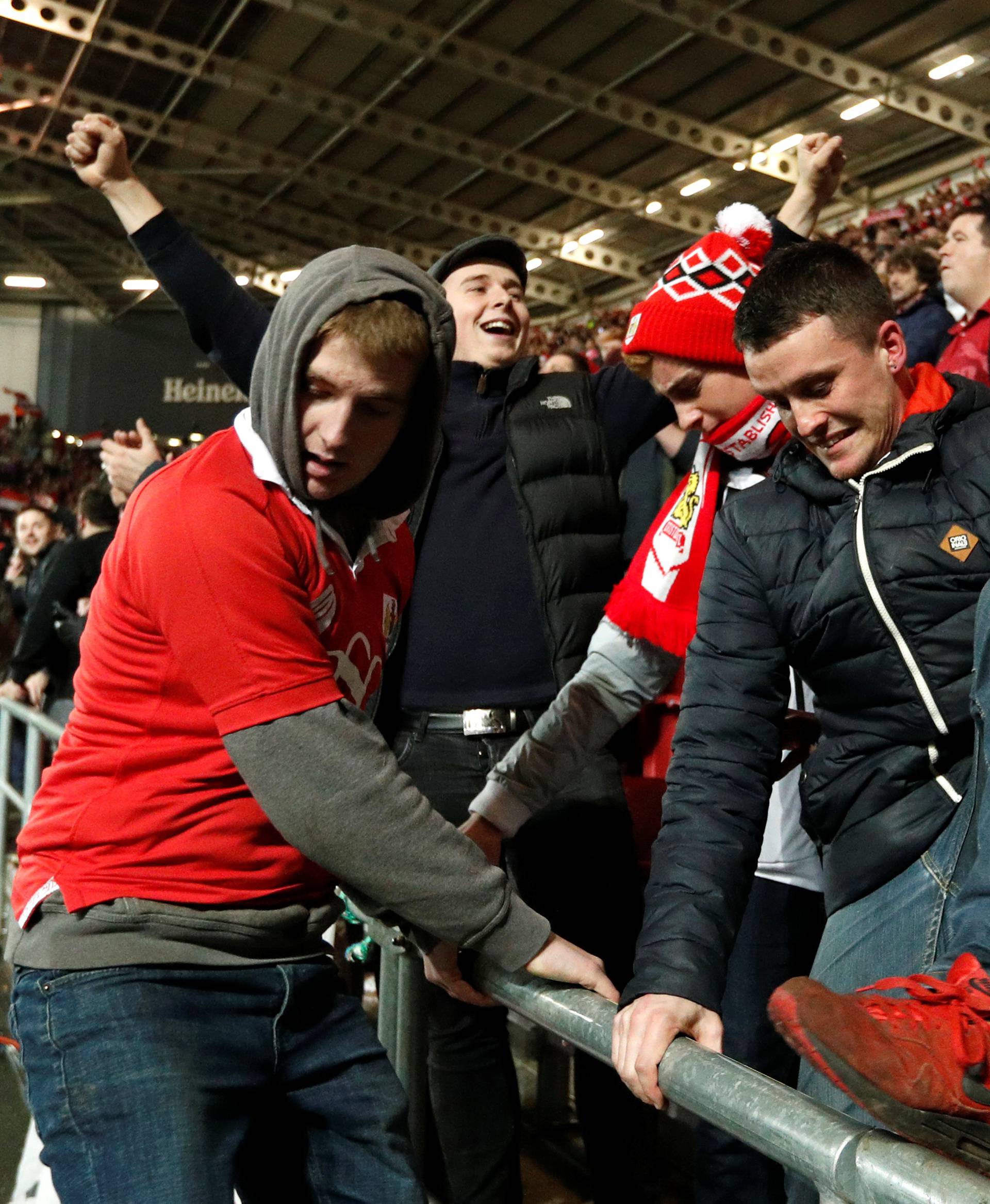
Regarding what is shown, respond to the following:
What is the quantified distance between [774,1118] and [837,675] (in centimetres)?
81

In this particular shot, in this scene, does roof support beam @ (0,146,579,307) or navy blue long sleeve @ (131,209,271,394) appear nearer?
navy blue long sleeve @ (131,209,271,394)

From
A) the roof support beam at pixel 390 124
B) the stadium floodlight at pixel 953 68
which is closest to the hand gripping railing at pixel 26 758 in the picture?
the stadium floodlight at pixel 953 68

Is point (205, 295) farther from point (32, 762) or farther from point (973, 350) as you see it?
point (973, 350)

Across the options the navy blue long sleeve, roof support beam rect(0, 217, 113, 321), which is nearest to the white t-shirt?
the navy blue long sleeve

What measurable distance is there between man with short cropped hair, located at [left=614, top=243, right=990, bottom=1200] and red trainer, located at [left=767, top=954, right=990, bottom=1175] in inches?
15.0

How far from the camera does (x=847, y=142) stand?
49.8ft

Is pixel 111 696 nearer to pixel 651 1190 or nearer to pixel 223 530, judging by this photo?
pixel 223 530

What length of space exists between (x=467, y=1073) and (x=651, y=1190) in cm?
39

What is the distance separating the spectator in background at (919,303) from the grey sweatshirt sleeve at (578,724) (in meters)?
2.35

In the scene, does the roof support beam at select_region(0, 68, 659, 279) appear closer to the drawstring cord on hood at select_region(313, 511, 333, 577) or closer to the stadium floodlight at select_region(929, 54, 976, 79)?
the stadium floodlight at select_region(929, 54, 976, 79)

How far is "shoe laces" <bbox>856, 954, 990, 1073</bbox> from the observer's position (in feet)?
3.49

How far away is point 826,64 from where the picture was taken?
505 inches

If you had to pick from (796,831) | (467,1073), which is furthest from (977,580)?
(467,1073)

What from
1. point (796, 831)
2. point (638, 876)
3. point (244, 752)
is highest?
point (244, 752)
